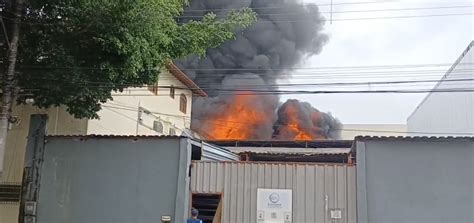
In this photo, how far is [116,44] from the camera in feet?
35.6

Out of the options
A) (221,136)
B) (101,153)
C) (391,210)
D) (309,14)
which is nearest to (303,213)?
(391,210)

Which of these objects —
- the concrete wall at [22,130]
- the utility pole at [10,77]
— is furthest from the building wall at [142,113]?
the utility pole at [10,77]

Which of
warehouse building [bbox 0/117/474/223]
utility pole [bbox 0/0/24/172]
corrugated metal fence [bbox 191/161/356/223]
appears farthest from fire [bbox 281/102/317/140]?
utility pole [bbox 0/0/24/172]

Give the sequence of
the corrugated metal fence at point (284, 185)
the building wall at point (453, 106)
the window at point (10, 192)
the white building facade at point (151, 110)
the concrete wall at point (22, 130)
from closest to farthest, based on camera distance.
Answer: the corrugated metal fence at point (284, 185), the window at point (10, 192), the concrete wall at point (22, 130), the building wall at point (453, 106), the white building facade at point (151, 110)

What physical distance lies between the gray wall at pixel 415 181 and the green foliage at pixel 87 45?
501 centimetres

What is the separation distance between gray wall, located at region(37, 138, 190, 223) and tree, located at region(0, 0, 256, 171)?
133cm

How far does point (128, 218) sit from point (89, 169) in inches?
59.2

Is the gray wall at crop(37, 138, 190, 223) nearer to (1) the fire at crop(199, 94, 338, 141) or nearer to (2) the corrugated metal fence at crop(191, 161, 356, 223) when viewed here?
(2) the corrugated metal fence at crop(191, 161, 356, 223)

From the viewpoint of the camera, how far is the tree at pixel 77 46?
11.0 m

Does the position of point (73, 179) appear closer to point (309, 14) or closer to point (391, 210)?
point (391, 210)

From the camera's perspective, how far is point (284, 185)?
38.8 ft

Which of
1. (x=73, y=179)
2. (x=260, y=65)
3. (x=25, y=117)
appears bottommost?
(x=73, y=179)

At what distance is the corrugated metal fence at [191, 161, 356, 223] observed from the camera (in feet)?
38.1

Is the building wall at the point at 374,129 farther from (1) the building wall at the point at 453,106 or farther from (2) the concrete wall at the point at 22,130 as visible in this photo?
(2) the concrete wall at the point at 22,130
